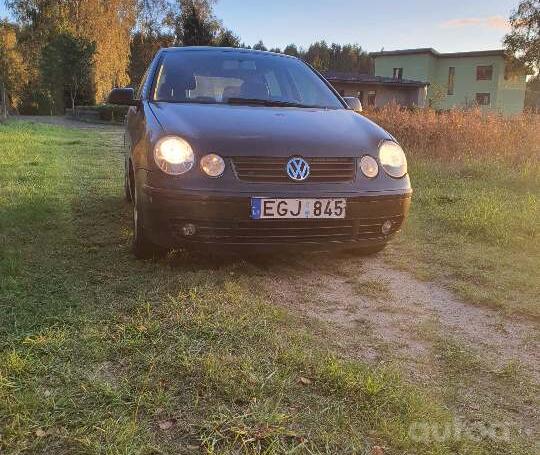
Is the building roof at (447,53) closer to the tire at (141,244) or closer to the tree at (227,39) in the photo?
the tree at (227,39)

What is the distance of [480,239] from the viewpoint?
14.8ft

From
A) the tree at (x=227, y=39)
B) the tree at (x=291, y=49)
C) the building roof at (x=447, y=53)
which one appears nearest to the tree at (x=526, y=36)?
the building roof at (x=447, y=53)

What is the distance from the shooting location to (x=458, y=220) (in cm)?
500

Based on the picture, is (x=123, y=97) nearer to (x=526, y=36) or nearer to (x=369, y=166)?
(x=369, y=166)

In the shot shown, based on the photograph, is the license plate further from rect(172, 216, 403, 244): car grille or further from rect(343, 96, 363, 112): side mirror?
rect(343, 96, 363, 112): side mirror

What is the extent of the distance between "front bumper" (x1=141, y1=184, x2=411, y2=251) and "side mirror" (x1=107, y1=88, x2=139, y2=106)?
4.20ft

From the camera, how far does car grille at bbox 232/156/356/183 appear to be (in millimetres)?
3182

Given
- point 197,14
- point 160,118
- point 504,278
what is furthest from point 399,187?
point 197,14

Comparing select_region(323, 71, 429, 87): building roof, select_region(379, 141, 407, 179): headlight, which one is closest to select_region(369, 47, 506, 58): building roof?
select_region(323, 71, 429, 87): building roof

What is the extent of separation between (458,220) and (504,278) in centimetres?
149

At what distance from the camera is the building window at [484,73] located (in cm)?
4694

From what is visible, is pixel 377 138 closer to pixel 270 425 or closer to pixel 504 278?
pixel 504 278

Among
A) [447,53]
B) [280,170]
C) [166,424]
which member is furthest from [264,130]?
[447,53]

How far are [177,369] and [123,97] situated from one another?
107 inches
